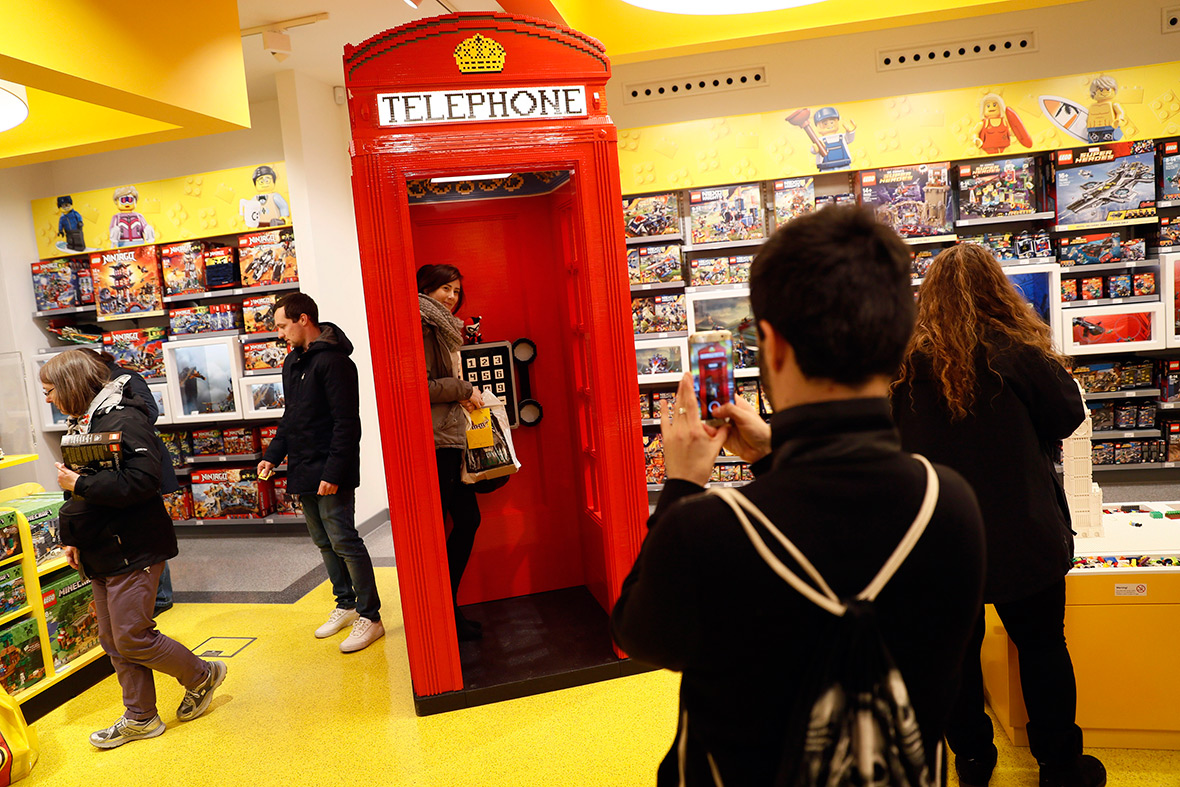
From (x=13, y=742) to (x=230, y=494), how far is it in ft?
12.7

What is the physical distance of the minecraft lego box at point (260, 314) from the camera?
21.7ft

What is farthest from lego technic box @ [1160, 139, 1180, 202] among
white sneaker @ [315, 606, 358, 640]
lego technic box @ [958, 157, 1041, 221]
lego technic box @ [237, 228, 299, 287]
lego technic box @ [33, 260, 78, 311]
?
lego technic box @ [33, 260, 78, 311]

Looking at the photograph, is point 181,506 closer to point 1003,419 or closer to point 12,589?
point 12,589

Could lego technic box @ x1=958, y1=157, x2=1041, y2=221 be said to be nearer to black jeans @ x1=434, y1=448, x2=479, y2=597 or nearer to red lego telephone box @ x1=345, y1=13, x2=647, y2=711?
red lego telephone box @ x1=345, y1=13, x2=647, y2=711

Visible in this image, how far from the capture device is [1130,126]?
18.2 ft

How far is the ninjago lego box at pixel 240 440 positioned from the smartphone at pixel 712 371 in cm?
621

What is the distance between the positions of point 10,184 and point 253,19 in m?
3.55

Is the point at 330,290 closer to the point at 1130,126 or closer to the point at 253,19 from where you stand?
the point at 253,19

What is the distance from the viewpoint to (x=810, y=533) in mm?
926

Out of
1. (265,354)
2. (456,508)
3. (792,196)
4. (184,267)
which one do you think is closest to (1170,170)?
(792,196)

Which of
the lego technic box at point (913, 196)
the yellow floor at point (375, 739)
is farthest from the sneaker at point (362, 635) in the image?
the lego technic box at point (913, 196)

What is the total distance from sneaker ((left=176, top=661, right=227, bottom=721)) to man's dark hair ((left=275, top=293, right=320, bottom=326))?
1.79 metres

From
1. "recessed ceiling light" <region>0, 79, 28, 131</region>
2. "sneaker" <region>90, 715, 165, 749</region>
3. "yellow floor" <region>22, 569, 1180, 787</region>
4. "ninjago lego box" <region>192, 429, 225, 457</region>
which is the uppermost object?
"recessed ceiling light" <region>0, 79, 28, 131</region>

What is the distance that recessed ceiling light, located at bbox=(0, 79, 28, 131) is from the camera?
3975 mm
